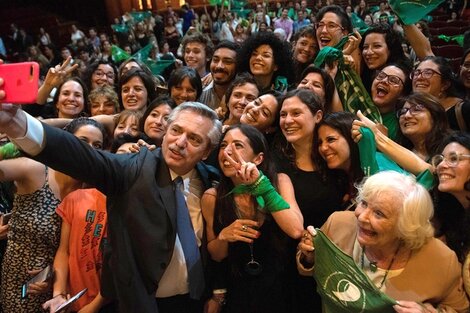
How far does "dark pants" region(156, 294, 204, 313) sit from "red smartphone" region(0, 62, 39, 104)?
45.2 inches

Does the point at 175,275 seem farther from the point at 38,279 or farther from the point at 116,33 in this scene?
the point at 116,33

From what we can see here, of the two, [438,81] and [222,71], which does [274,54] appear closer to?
[222,71]

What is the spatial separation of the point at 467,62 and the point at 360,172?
1.42 m

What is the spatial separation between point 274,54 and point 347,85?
27.9 inches

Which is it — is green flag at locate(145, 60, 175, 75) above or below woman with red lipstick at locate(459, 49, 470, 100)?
below

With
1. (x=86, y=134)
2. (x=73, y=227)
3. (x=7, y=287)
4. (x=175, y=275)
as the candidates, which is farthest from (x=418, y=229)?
(x=7, y=287)

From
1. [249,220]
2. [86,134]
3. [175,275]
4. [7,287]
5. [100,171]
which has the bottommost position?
[7,287]

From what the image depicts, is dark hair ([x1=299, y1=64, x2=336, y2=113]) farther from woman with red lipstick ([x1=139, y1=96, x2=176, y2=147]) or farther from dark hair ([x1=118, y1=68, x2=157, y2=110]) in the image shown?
dark hair ([x1=118, y1=68, x2=157, y2=110])

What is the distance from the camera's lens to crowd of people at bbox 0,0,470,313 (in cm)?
172

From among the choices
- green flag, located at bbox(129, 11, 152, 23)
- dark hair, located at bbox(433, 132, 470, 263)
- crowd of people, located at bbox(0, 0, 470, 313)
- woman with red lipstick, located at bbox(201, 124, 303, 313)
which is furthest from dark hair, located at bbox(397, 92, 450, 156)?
green flag, located at bbox(129, 11, 152, 23)

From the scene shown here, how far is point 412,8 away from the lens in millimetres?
3389

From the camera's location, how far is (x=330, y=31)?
3588mm

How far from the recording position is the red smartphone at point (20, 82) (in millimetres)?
1116

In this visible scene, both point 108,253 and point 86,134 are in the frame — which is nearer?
point 108,253
